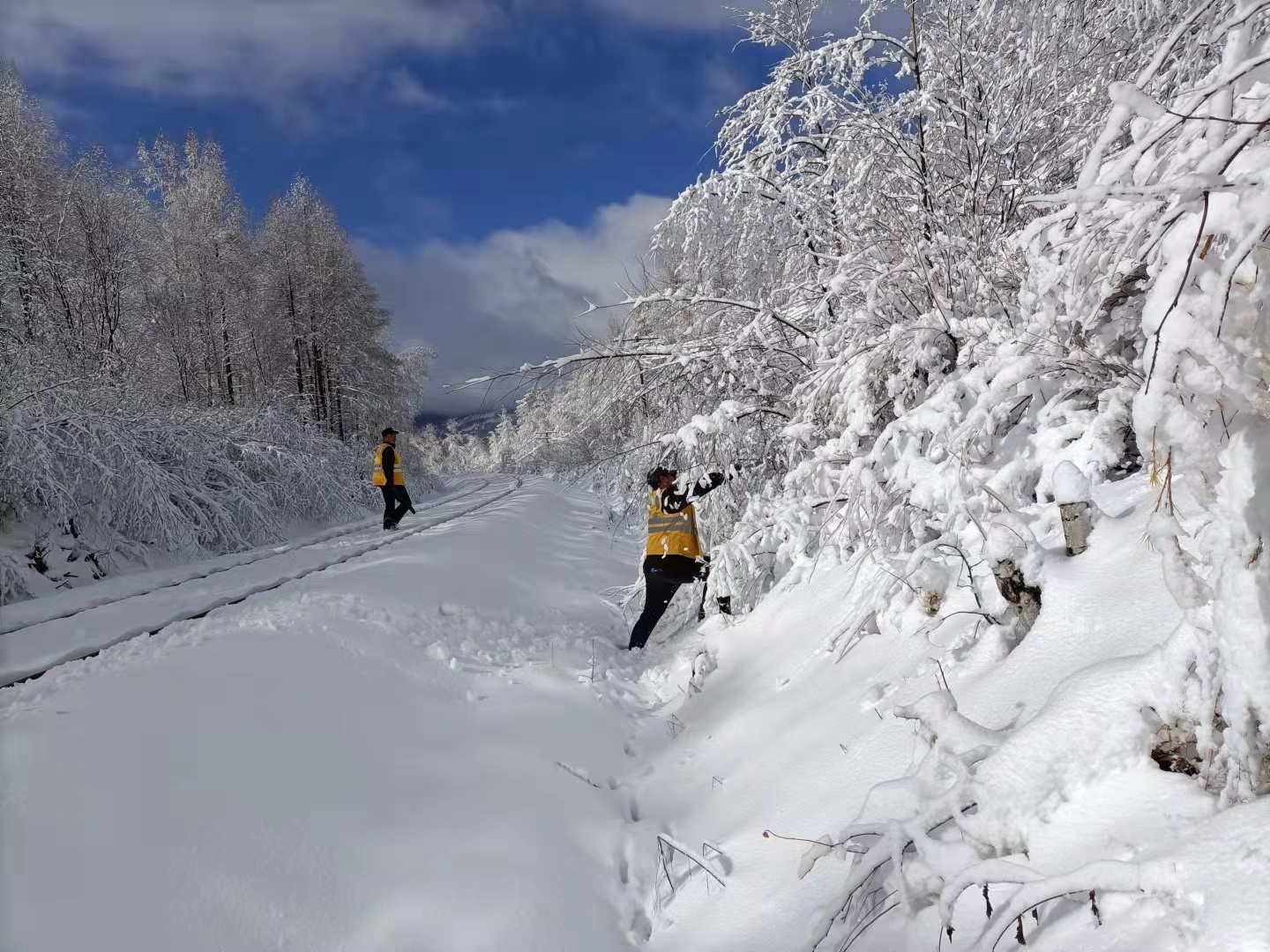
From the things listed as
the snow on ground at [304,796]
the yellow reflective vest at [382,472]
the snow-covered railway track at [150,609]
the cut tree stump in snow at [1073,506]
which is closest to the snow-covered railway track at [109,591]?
the snow-covered railway track at [150,609]

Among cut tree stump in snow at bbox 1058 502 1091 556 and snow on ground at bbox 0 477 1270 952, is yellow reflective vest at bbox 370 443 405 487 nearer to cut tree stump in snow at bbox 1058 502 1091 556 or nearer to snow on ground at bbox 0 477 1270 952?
snow on ground at bbox 0 477 1270 952

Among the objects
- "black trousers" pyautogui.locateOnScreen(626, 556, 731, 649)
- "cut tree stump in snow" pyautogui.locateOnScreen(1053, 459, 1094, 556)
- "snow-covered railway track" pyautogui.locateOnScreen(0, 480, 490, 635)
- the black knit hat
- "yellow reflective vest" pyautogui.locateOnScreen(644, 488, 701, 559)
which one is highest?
"cut tree stump in snow" pyautogui.locateOnScreen(1053, 459, 1094, 556)

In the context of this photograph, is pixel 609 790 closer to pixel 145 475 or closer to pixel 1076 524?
pixel 1076 524

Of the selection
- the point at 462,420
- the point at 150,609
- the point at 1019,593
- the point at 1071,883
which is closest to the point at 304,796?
the point at 1071,883

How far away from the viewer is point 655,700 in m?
5.53

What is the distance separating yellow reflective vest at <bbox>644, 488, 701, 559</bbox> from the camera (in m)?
6.41

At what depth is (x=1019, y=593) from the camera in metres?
2.74

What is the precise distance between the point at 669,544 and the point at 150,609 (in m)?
4.42

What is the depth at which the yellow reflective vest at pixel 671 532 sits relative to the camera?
6410mm

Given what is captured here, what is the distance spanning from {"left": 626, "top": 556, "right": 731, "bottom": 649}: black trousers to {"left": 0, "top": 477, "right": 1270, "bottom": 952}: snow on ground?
132cm

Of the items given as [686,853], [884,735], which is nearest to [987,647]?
[884,735]

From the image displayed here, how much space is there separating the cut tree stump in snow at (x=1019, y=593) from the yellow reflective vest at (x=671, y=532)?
12.4 ft

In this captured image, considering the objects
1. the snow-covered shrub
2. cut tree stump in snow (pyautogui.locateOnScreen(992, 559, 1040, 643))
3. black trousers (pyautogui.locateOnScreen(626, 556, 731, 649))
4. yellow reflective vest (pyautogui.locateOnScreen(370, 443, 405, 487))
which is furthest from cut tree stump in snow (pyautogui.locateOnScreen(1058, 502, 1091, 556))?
yellow reflective vest (pyautogui.locateOnScreen(370, 443, 405, 487))

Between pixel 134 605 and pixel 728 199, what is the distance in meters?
6.21
